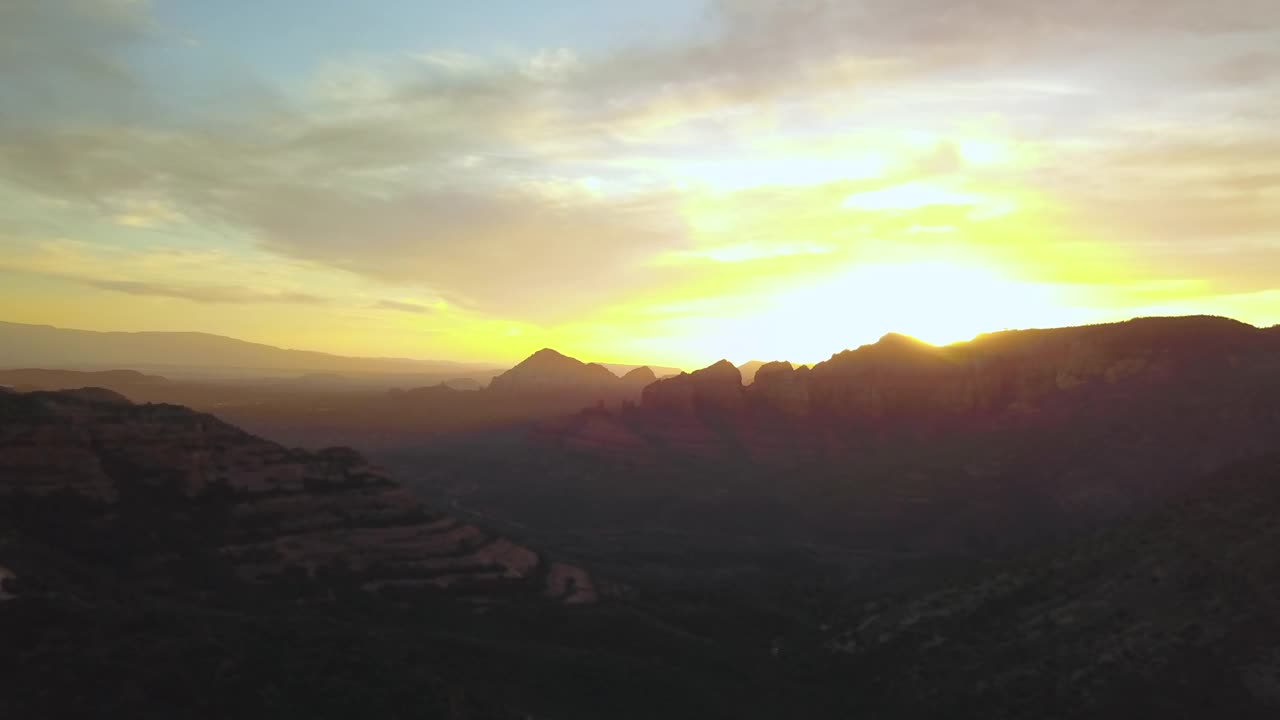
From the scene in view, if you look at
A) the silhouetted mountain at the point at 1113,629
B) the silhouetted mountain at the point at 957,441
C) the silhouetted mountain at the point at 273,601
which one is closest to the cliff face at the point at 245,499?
the silhouetted mountain at the point at 273,601

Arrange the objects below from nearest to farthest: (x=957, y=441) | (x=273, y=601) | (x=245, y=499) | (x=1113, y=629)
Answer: (x=1113, y=629) < (x=273, y=601) < (x=245, y=499) < (x=957, y=441)

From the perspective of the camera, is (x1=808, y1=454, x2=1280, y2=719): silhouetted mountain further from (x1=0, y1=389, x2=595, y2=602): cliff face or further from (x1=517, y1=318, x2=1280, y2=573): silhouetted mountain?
(x1=517, y1=318, x2=1280, y2=573): silhouetted mountain

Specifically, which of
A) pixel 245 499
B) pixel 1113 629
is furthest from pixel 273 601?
pixel 1113 629

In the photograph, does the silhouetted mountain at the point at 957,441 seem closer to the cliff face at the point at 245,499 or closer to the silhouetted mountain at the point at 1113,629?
the silhouetted mountain at the point at 1113,629

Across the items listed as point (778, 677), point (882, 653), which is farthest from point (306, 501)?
point (882, 653)

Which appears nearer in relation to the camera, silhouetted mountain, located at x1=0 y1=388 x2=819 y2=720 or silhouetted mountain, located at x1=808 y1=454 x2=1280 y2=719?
silhouetted mountain, located at x1=0 y1=388 x2=819 y2=720

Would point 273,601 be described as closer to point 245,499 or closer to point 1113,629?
point 245,499

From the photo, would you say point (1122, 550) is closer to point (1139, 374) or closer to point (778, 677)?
point (778, 677)

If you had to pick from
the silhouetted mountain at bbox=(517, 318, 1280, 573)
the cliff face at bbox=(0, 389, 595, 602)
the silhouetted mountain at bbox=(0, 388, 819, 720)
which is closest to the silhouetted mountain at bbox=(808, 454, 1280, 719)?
the silhouetted mountain at bbox=(0, 388, 819, 720)
